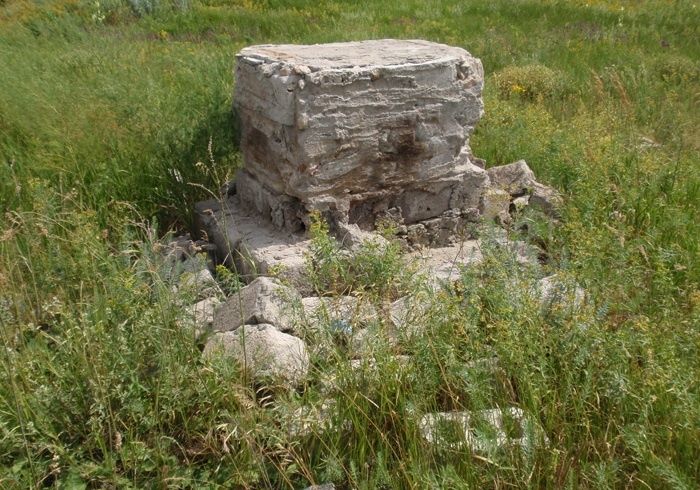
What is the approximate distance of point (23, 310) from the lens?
3.82 meters

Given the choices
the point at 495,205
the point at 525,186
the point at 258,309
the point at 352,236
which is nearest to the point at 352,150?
the point at 352,236

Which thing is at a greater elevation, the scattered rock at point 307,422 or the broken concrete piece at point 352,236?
the scattered rock at point 307,422

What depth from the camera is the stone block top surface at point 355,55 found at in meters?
4.51

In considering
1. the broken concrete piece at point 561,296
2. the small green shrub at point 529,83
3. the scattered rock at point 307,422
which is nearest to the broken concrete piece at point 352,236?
the broken concrete piece at point 561,296

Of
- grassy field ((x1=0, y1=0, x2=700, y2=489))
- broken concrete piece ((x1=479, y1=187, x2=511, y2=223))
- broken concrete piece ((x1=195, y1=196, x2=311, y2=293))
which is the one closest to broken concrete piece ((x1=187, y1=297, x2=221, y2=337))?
grassy field ((x1=0, y1=0, x2=700, y2=489))

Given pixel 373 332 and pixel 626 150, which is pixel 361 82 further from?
pixel 626 150

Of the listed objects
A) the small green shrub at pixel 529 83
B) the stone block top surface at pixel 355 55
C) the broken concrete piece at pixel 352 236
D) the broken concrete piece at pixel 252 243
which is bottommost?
the small green shrub at pixel 529 83

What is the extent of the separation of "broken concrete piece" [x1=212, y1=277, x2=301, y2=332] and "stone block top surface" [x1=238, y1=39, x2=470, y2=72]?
1297 mm

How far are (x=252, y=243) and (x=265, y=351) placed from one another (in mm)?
1390

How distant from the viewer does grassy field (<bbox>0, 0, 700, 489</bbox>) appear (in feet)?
9.31

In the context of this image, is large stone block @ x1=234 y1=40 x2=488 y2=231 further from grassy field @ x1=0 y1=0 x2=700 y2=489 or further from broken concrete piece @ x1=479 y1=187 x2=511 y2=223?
grassy field @ x1=0 y1=0 x2=700 y2=489

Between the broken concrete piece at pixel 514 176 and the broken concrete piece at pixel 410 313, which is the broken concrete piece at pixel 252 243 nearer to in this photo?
the broken concrete piece at pixel 410 313

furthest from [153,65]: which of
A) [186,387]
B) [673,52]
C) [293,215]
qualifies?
[673,52]

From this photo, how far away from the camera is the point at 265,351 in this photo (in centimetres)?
335
